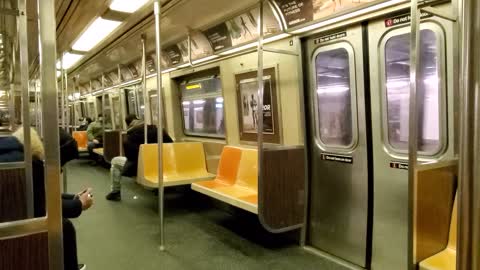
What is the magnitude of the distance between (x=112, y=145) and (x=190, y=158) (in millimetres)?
3450

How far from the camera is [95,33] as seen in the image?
5051mm

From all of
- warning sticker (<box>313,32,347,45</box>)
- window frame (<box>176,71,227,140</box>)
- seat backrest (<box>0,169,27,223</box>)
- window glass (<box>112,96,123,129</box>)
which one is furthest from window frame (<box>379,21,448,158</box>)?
window glass (<box>112,96,123,129</box>)

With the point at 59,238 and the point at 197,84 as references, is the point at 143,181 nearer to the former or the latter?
the point at 197,84

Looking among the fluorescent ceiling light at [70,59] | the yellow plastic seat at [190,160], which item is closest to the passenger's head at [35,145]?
the yellow plastic seat at [190,160]

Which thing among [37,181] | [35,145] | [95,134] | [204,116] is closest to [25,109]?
[35,145]

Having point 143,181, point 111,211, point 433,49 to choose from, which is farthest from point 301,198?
point 111,211

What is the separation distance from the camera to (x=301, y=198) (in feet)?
13.0

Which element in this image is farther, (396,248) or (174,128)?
(174,128)

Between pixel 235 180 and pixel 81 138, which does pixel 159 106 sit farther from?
pixel 81 138

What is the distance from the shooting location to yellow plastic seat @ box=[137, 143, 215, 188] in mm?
5105

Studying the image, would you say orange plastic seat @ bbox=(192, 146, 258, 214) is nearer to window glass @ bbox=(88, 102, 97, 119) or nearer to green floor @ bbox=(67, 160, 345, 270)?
green floor @ bbox=(67, 160, 345, 270)

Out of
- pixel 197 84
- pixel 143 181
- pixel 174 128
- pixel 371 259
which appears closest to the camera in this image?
pixel 371 259

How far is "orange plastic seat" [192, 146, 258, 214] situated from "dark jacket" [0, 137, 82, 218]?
6.54ft

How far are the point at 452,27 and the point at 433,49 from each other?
0.69 feet
